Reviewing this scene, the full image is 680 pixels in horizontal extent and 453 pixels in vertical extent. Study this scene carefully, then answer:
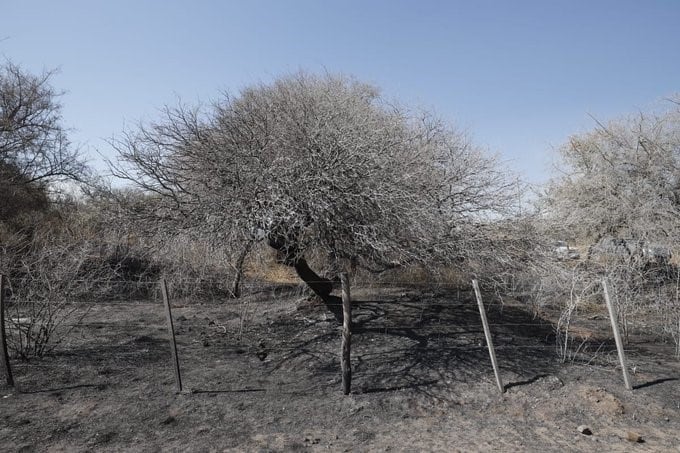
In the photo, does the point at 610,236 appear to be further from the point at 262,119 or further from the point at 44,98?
the point at 44,98

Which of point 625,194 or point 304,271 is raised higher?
point 625,194

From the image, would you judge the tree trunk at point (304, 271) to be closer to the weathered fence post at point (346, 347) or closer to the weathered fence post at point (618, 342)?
the weathered fence post at point (346, 347)

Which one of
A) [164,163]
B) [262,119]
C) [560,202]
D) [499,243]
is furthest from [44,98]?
[560,202]

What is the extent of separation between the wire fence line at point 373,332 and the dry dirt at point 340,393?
44 mm

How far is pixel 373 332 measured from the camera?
26.1 feet

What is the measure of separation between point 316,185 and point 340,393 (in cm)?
315

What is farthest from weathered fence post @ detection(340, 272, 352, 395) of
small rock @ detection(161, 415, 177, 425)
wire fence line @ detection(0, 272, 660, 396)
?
small rock @ detection(161, 415, 177, 425)

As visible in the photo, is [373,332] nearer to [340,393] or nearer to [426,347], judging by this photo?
[426,347]

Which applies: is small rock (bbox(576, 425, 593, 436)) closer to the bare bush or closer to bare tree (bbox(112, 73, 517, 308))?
bare tree (bbox(112, 73, 517, 308))

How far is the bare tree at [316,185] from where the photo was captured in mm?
7457

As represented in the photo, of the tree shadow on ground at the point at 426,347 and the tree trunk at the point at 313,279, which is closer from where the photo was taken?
the tree shadow on ground at the point at 426,347

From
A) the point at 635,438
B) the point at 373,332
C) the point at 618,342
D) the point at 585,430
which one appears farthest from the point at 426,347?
the point at 635,438

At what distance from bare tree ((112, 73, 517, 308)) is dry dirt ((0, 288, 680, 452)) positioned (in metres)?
1.59

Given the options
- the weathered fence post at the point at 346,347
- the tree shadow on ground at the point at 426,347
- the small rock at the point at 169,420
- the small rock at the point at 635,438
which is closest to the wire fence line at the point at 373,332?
the tree shadow on ground at the point at 426,347
